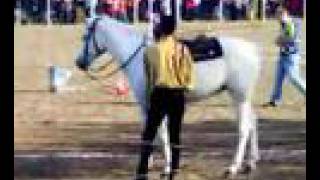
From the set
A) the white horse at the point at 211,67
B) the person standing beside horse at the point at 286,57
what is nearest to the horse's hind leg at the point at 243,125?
the white horse at the point at 211,67

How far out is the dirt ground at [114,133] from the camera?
12180mm

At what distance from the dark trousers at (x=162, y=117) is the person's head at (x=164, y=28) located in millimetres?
509

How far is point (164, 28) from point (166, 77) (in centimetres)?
47

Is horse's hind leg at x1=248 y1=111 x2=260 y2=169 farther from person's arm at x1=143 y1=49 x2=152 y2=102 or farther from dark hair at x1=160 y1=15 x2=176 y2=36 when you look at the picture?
dark hair at x1=160 y1=15 x2=176 y2=36

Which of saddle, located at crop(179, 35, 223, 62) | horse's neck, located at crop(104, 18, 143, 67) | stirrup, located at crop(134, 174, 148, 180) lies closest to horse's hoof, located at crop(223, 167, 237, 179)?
stirrup, located at crop(134, 174, 148, 180)

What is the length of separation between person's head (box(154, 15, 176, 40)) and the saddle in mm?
973

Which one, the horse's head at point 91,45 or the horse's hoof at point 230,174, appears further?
the horse's head at point 91,45

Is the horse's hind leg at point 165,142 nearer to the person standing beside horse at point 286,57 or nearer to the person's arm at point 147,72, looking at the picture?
the person's arm at point 147,72

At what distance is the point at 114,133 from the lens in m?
15.4

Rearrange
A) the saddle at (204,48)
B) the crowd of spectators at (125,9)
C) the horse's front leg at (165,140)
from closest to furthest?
the horse's front leg at (165,140) < the saddle at (204,48) < the crowd of spectators at (125,9)

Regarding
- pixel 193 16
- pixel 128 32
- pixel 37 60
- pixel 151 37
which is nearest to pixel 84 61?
pixel 128 32

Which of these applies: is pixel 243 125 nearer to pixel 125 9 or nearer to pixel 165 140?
pixel 165 140

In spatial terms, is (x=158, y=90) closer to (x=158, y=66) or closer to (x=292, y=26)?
(x=158, y=66)

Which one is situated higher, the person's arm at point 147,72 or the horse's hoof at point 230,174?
the person's arm at point 147,72
